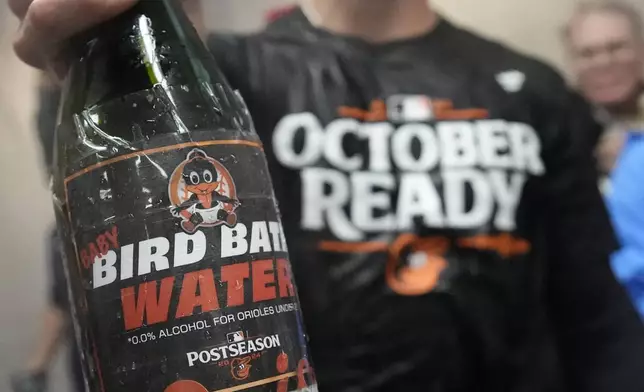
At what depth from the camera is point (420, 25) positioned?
2.14 feet

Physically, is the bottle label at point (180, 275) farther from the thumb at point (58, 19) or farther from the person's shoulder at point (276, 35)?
the person's shoulder at point (276, 35)

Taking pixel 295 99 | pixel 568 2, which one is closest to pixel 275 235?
pixel 295 99

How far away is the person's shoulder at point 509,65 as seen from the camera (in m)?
0.66

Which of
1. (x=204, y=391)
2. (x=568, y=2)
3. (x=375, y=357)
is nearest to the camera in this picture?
(x=204, y=391)

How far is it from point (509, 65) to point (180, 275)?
19.0 inches

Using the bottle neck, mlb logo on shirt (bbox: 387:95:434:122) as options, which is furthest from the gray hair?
the bottle neck

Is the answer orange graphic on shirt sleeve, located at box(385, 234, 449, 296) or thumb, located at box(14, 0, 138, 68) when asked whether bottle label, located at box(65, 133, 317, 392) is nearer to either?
thumb, located at box(14, 0, 138, 68)

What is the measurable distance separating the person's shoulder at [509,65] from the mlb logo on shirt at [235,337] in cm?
44

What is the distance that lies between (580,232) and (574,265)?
3 centimetres

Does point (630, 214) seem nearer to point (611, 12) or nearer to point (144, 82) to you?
point (611, 12)

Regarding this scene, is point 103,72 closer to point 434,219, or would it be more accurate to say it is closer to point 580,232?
point 434,219

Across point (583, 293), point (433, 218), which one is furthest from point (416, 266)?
point (583, 293)

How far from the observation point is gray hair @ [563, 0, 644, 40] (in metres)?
0.74

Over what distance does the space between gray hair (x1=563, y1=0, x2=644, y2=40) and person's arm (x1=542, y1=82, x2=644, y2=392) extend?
6.3 inches
